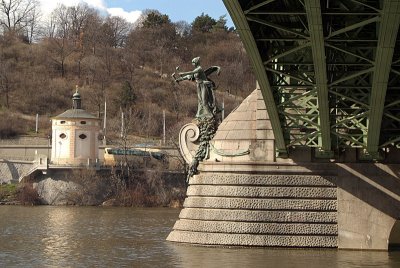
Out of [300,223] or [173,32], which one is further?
[173,32]

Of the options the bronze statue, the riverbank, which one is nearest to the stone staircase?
the bronze statue

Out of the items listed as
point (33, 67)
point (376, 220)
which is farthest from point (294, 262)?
point (33, 67)

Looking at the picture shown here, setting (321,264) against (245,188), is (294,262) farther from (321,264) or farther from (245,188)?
(245,188)

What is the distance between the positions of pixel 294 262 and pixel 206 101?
8.14 metres

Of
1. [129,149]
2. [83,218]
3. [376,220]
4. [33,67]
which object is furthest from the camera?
[33,67]

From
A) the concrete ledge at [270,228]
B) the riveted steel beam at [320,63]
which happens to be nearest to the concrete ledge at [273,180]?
the concrete ledge at [270,228]

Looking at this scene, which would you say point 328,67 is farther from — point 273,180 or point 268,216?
point 268,216

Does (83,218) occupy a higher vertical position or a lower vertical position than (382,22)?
lower

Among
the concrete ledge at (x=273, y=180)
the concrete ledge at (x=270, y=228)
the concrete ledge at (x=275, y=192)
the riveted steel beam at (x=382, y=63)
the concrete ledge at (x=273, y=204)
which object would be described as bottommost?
the concrete ledge at (x=270, y=228)

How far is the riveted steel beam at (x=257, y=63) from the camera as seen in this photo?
58.7ft

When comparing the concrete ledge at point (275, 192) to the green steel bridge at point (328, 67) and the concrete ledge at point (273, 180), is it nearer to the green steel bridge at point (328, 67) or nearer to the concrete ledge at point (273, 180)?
the concrete ledge at point (273, 180)

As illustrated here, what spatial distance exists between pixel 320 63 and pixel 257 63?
5.96 ft

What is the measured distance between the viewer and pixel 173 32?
14462 cm

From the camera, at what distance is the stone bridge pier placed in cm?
2866
